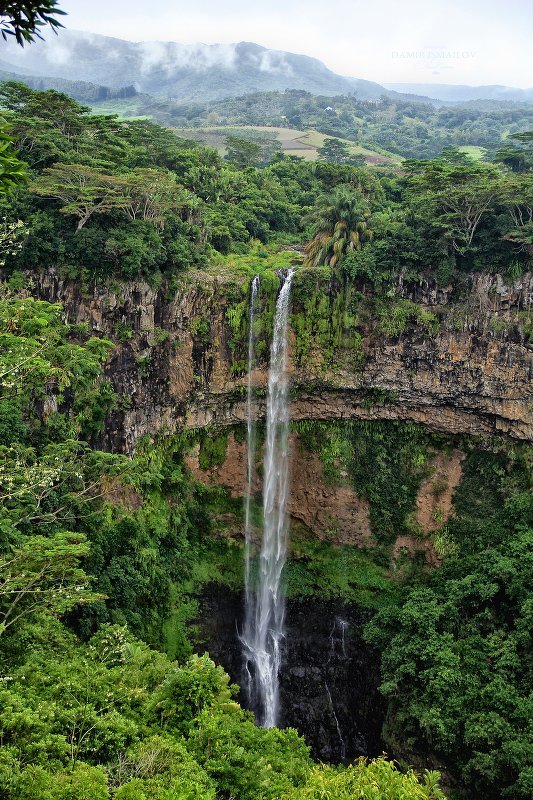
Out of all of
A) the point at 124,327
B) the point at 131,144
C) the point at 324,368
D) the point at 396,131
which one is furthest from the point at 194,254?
the point at 396,131

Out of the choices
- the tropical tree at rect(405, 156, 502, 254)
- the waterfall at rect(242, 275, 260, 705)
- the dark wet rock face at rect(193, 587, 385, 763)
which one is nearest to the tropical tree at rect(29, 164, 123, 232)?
the waterfall at rect(242, 275, 260, 705)

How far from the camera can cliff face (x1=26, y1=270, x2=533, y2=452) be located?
19438 millimetres

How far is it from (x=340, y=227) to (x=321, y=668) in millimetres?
14760

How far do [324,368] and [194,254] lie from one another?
5.98 meters

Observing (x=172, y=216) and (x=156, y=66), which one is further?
(x=156, y=66)

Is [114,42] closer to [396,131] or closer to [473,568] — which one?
[396,131]

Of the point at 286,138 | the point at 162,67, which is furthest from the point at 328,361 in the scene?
the point at 162,67

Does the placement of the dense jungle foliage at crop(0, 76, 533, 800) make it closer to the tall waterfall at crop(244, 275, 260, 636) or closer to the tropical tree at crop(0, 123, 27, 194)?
the tall waterfall at crop(244, 275, 260, 636)

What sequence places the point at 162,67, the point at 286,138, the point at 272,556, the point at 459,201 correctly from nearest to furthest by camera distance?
the point at 459,201, the point at 272,556, the point at 286,138, the point at 162,67

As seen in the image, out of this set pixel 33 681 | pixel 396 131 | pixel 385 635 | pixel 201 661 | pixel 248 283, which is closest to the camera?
pixel 33 681

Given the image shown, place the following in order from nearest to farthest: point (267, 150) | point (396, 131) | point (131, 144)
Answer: point (131, 144) < point (267, 150) < point (396, 131)

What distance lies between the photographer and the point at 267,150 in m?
47.1

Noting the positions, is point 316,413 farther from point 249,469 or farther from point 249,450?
point 249,469

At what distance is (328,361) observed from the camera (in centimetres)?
2203
